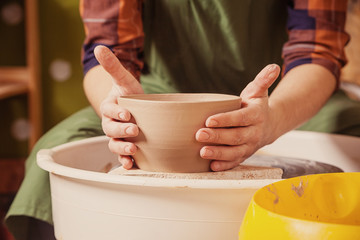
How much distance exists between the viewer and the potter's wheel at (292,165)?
0.68 meters

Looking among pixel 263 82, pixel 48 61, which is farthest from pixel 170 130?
pixel 48 61

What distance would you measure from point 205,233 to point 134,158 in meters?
0.18

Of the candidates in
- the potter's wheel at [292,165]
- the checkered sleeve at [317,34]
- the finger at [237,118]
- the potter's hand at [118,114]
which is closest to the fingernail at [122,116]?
the potter's hand at [118,114]

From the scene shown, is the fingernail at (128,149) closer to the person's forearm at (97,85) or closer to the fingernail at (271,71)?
the fingernail at (271,71)

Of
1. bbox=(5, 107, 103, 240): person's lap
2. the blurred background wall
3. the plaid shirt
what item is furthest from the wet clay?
the blurred background wall

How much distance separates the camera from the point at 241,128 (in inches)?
26.2

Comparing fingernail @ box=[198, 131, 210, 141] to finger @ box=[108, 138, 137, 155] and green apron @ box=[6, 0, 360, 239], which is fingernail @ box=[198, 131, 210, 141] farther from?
green apron @ box=[6, 0, 360, 239]

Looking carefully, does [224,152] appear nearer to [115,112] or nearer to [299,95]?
[115,112]

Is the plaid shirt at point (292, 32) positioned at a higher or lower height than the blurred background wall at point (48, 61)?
higher

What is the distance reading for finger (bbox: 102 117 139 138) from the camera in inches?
24.0

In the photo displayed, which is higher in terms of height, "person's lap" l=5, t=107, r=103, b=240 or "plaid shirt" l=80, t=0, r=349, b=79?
"plaid shirt" l=80, t=0, r=349, b=79

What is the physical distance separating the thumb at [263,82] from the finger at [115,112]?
18 centimetres

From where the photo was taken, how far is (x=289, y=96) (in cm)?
90

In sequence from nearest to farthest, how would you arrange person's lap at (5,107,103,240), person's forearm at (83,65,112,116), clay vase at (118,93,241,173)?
clay vase at (118,93,241,173) → person's lap at (5,107,103,240) → person's forearm at (83,65,112,116)
